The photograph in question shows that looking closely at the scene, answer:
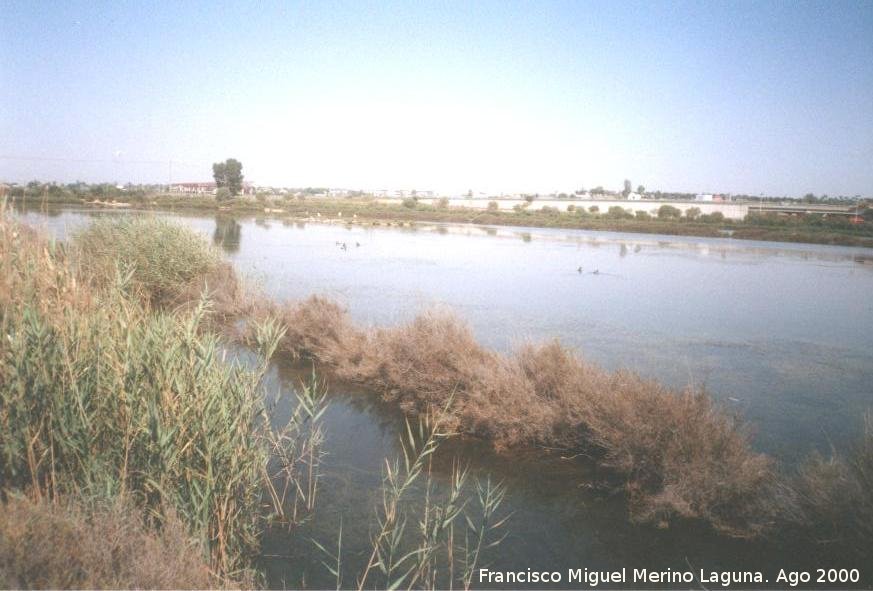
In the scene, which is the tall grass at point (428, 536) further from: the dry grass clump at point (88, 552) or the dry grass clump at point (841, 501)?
the dry grass clump at point (841, 501)

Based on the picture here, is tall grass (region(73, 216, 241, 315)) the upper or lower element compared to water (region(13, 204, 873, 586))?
upper

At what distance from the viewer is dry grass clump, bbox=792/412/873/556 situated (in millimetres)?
5332

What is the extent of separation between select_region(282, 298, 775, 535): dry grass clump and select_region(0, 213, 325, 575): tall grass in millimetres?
2993

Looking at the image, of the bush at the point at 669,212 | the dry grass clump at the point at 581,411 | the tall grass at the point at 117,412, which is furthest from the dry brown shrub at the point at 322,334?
the bush at the point at 669,212

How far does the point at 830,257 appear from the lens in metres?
38.3

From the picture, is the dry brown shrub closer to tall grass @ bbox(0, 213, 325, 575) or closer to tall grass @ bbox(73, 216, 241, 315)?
tall grass @ bbox(73, 216, 241, 315)

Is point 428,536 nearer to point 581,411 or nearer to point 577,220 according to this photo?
point 581,411

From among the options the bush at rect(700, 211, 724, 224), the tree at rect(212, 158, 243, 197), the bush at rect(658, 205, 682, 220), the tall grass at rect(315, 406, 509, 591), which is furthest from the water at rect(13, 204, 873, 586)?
the tree at rect(212, 158, 243, 197)

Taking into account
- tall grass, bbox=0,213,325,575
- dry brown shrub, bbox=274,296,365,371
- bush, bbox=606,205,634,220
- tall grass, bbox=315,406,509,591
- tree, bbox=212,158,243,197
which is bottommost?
tall grass, bbox=315,406,509,591

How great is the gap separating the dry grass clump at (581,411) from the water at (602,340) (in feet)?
1.11

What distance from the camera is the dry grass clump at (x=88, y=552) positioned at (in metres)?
3.01

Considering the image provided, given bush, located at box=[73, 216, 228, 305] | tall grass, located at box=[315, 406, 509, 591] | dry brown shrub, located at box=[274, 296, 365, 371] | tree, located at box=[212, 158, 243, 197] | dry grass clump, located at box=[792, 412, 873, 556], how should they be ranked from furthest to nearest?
tree, located at box=[212, 158, 243, 197], bush, located at box=[73, 216, 228, 305], dry brown shrub, located at box=[274, 296, 365, 371], dry grass clump, located at box=[792, 412, 873, 556], tall grass, located at box=[315, 406, 509, 591]

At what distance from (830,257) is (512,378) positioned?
128 feet

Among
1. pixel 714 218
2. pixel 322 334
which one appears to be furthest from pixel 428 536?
pixel 714 218
